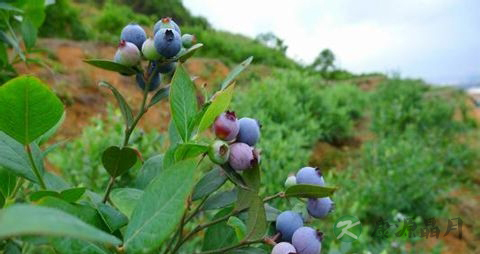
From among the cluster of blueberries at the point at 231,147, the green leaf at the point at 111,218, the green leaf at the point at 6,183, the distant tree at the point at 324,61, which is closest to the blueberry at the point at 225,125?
the cluster of blueberries at the point at 231,147

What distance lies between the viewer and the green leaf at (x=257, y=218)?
0.40 meters

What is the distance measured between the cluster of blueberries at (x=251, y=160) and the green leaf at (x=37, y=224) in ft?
0.65

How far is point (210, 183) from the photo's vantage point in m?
0.44

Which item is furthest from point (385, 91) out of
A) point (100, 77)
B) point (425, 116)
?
point (100, 77)

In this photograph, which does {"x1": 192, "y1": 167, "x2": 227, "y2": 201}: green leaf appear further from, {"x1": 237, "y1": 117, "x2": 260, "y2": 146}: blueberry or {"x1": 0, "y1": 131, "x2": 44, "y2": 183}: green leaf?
{"x1": 0, "y1": 131, "x2": 44, "y2": 183}: green leaf

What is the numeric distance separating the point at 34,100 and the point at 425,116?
5.41m

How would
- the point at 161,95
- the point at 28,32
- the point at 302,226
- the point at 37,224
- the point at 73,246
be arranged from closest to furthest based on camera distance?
the point at 37,224 → the point at 73,246 → the point at 302,226 → the point at 161,95 → the point at 28,32

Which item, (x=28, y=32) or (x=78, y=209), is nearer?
(x=78, y=209)

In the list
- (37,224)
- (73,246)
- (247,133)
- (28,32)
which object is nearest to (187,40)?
(247,133)

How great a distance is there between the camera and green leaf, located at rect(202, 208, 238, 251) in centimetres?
49

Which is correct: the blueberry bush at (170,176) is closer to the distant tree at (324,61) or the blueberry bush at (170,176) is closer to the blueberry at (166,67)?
the blueberry at (166,67)

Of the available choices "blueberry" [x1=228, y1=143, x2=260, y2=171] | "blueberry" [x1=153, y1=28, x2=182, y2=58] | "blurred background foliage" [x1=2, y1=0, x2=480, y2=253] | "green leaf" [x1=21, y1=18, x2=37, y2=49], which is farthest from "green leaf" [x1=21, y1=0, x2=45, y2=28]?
"blueberry" [x1=228, y1=143, x2=260, y2=171]

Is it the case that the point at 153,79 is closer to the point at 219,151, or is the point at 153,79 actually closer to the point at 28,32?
the point at 219,151

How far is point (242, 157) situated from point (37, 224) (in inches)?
9.3
